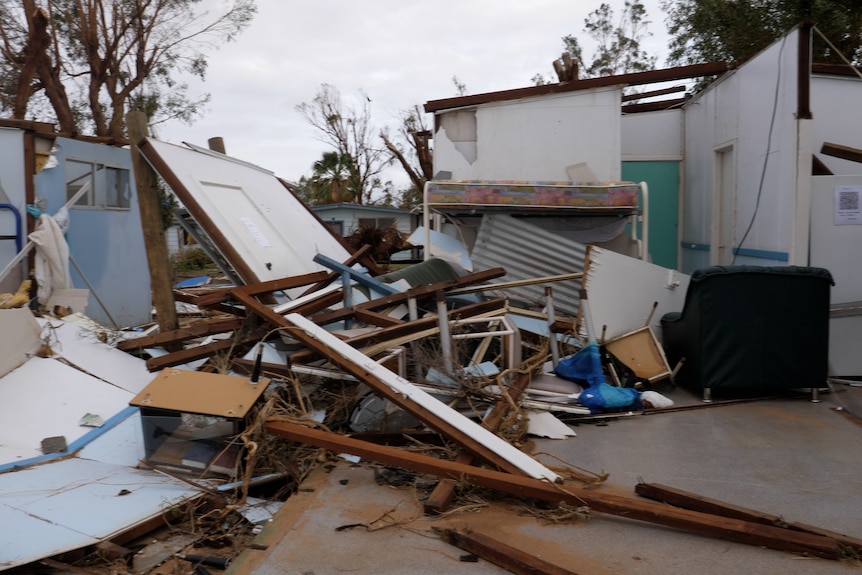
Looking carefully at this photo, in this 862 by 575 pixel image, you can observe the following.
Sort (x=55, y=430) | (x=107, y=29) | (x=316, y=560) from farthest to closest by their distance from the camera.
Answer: (x=107, y=29), (x=55, y=430), (x=316, y=560)

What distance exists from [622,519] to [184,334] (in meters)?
3.87

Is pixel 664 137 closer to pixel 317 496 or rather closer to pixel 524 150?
pixel 524 150

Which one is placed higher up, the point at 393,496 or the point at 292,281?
the point at 292,281

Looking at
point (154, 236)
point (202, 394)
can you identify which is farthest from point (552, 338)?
point (154, 236)

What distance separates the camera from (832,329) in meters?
6.69

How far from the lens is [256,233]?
6840mm

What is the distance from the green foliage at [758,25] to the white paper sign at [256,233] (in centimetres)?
989

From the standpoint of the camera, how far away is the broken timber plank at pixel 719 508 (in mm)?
3197

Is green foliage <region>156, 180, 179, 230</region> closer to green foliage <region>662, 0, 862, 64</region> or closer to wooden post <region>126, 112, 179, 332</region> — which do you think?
wooden post <region>126, 112, 179, 332</region>

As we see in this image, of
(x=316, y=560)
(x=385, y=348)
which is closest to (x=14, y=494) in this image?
(x=316, y=560)

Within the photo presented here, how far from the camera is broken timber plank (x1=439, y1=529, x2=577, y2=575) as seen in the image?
2.93 metres

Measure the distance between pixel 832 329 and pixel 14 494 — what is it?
6.49 m

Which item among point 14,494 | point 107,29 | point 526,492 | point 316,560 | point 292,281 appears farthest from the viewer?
point 107,29

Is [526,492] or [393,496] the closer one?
[526,492]
